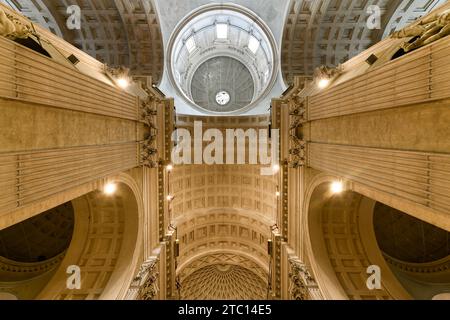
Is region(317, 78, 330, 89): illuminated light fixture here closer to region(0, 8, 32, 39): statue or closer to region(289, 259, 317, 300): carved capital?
region(289, 259, 317, 300): carved capital

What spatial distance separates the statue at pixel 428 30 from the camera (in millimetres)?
4457

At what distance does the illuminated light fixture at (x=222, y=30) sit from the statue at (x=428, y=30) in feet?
65.8

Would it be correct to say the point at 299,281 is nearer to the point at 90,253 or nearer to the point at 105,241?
the point at 105,241

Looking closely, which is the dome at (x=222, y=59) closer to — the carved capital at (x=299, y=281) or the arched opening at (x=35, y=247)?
the arched opening at (x=35, y=247)

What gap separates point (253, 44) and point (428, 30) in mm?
20453

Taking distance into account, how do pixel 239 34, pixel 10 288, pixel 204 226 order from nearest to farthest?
1. pixel 10 288
2. pixel 204 226
3. pixel 239 34

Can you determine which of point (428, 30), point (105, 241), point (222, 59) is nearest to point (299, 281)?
point (105, 241)

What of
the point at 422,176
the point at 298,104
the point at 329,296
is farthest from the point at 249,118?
the point at 422,176

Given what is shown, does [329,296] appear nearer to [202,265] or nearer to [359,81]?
[359,81]

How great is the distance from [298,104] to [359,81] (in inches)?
175

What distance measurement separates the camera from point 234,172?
17.8 m

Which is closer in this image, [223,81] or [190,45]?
[190,45]

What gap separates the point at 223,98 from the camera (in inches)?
1048

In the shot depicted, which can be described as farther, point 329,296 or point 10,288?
point 10,288
